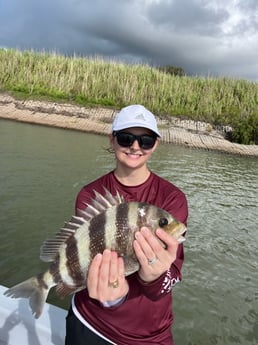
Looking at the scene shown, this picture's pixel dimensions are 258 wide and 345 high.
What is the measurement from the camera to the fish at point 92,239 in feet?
5.10

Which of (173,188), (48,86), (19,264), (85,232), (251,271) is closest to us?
(85,232)

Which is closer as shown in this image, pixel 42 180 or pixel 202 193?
pixel 42 180

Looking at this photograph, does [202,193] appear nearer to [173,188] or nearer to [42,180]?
[42,180]

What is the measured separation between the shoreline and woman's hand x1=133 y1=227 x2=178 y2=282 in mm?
15472

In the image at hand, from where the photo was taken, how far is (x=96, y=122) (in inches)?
749

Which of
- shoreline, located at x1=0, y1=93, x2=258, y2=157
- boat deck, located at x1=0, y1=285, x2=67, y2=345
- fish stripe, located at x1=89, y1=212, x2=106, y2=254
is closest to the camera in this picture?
fish stripe, located at x1=89, y1=212, x2=106, y2=254

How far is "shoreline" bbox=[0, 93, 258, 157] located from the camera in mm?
18031

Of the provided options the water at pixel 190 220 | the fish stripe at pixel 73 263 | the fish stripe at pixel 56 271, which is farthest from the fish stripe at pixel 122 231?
the water at pixel 190 220

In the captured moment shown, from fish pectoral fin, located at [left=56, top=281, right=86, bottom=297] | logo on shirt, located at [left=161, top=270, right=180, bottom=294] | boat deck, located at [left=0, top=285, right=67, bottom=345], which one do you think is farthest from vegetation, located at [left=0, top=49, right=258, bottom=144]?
fish pectoral fin, located at [left=56, top=281, right=86, bottom=297]

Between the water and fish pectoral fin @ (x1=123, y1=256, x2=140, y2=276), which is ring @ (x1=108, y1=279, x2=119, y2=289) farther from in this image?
the water

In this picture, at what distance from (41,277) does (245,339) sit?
3.54 m

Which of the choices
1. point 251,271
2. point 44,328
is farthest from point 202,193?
point 44,328

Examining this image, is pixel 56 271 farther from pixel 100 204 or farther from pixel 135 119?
pixel 135 119

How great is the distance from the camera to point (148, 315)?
5.76ft
